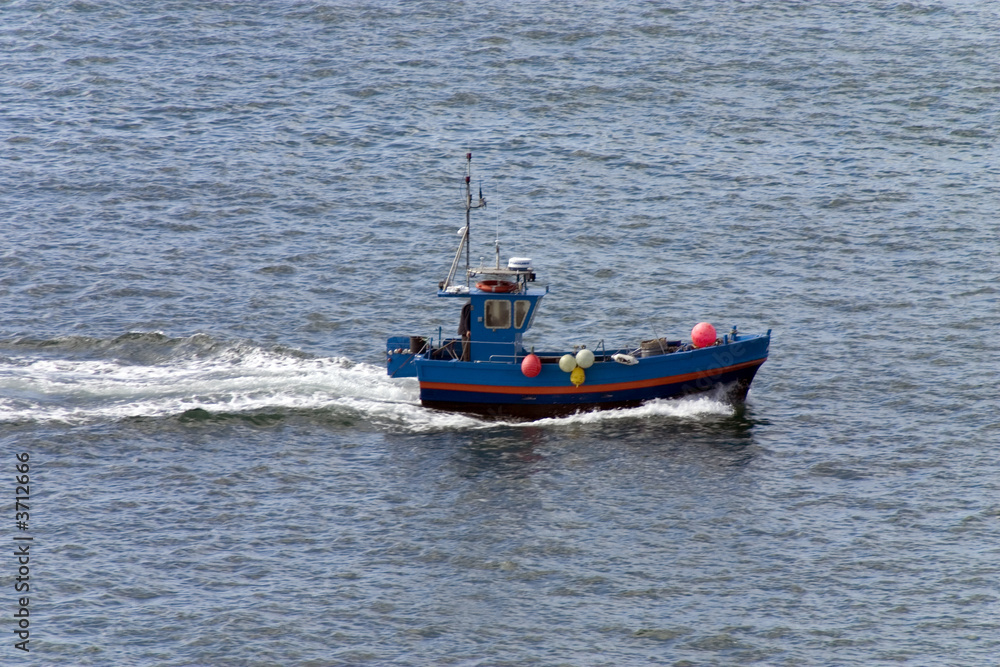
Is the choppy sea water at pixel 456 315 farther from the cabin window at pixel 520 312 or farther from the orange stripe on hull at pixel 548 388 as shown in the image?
the cabin window at pixel 520 312

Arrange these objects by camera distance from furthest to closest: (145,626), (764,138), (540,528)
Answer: (764,138)
(540,528)
(145,626)

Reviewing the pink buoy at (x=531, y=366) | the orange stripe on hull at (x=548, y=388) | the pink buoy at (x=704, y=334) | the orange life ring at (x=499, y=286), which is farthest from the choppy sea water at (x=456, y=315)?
the orange life ring at (x=499, y=286)

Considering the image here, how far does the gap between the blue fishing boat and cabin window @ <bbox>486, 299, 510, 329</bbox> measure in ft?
0.10

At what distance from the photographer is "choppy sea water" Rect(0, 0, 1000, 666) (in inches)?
1204

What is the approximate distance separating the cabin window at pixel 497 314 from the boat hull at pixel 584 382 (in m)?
1.46

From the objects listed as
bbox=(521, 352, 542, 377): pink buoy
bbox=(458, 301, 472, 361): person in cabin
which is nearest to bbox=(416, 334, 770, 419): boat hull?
bbox=(521, 352, 542, 377): pink buoy

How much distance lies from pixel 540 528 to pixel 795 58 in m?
46.8

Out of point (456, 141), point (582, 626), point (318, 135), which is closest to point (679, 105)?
point (456, 141)

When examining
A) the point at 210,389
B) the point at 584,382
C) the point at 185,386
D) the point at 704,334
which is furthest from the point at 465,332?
the point at 185,386

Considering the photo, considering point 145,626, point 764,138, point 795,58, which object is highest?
point 795,58

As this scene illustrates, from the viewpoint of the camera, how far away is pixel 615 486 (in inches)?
1399

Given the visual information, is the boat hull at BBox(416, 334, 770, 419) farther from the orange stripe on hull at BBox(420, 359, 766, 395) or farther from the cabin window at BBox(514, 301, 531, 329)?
the cabin window at BBox(514, 301, 531, 329)

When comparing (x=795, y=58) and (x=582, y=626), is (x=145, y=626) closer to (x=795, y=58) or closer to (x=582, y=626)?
(x=582, y=626)

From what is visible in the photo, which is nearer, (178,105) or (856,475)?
(856,475)
